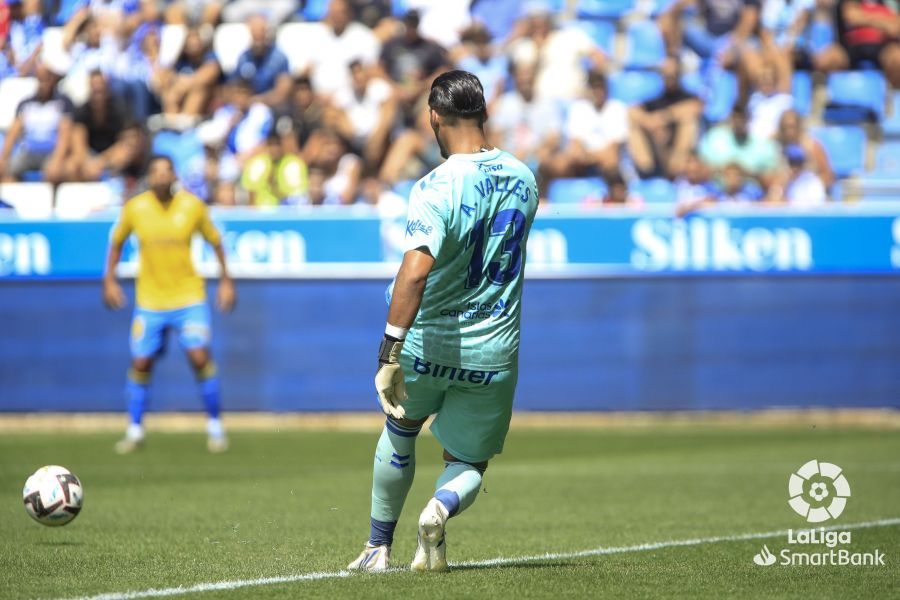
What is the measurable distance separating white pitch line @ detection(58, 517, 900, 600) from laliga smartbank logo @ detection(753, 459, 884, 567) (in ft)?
0.69

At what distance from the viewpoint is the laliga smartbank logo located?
6645 millimetres

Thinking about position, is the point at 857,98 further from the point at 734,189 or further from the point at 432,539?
the point at 432,539

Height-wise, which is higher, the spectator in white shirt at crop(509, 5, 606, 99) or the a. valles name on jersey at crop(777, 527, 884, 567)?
the spectator in white shirt at crop(509, 5, 606, 99)

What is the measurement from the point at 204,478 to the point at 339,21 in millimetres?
9404

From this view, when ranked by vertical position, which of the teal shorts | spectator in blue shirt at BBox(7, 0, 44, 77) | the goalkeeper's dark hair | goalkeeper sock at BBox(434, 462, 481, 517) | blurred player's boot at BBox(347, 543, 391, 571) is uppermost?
spectator in blue shirt at BBox(7, 0, 44, 77)

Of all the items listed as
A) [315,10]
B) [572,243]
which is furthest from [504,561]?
[315,10]

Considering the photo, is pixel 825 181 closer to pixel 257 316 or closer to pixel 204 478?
pixel 257 316

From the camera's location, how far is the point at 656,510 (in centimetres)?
895

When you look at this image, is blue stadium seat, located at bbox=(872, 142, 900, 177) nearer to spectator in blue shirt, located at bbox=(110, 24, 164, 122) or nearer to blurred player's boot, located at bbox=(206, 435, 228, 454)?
blurred player's boot, located at bbox=(206, 435, 228, 454)

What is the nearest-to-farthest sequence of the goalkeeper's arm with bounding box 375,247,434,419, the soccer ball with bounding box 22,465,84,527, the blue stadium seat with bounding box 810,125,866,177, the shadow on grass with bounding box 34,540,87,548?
the goalkeeper's arm with bounding box 375,247,434,419 < the shadow on grass with bounding box 34,540,87,548 < the soccer ball with bounding box 22,465,84,527 < the blue stadium seat with bounding box 810,125,866,177

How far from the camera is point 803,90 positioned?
18.2m

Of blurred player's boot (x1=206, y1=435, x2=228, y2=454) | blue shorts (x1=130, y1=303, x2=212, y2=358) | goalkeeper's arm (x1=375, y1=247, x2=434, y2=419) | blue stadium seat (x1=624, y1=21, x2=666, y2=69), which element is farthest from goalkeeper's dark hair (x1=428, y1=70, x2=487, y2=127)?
blue stadium seat (x1=624, y1=21, x2=666, y2=69)

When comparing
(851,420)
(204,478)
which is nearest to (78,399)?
(204,478)

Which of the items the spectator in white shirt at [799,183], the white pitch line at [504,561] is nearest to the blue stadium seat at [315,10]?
the spectator in white shirt at [799,183]
